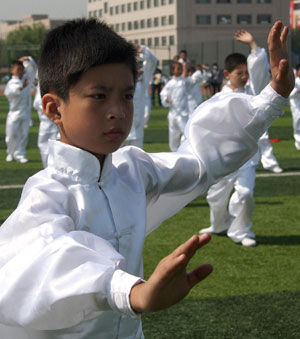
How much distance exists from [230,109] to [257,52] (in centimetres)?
551

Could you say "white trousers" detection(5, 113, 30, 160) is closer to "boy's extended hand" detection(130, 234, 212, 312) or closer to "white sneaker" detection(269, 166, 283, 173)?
"white sneaker" detection(269, 166, 283, 173)

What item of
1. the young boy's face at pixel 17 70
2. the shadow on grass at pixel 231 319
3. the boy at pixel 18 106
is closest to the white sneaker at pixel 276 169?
the boy at pixel 18 106

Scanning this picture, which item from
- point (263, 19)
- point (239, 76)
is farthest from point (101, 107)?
point (263, 19)

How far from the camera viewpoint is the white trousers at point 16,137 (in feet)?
48.3

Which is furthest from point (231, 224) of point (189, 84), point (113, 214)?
point (189, 84)

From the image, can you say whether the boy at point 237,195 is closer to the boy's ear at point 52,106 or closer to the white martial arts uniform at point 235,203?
the white martial arts uniform at point 235,203

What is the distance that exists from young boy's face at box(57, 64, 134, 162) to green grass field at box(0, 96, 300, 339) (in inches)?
102

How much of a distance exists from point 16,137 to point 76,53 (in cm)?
1303

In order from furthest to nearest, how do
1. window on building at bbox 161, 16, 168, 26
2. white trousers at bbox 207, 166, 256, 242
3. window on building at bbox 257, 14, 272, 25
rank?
1. window on building at bbox 257, 14, 272, 25
2. window on building at bbox 161, 16, 168, 26
3. white trousers at bbox 207, 166, 256, 242

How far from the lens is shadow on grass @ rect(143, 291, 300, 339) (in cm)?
466

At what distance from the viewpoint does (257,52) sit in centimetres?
817

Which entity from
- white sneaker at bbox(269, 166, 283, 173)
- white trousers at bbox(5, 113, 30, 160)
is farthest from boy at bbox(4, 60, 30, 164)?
white sneaker at bbox(269, 166, 283, 173)

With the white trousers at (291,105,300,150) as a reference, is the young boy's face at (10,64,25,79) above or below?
above

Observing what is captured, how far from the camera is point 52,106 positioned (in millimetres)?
2414
